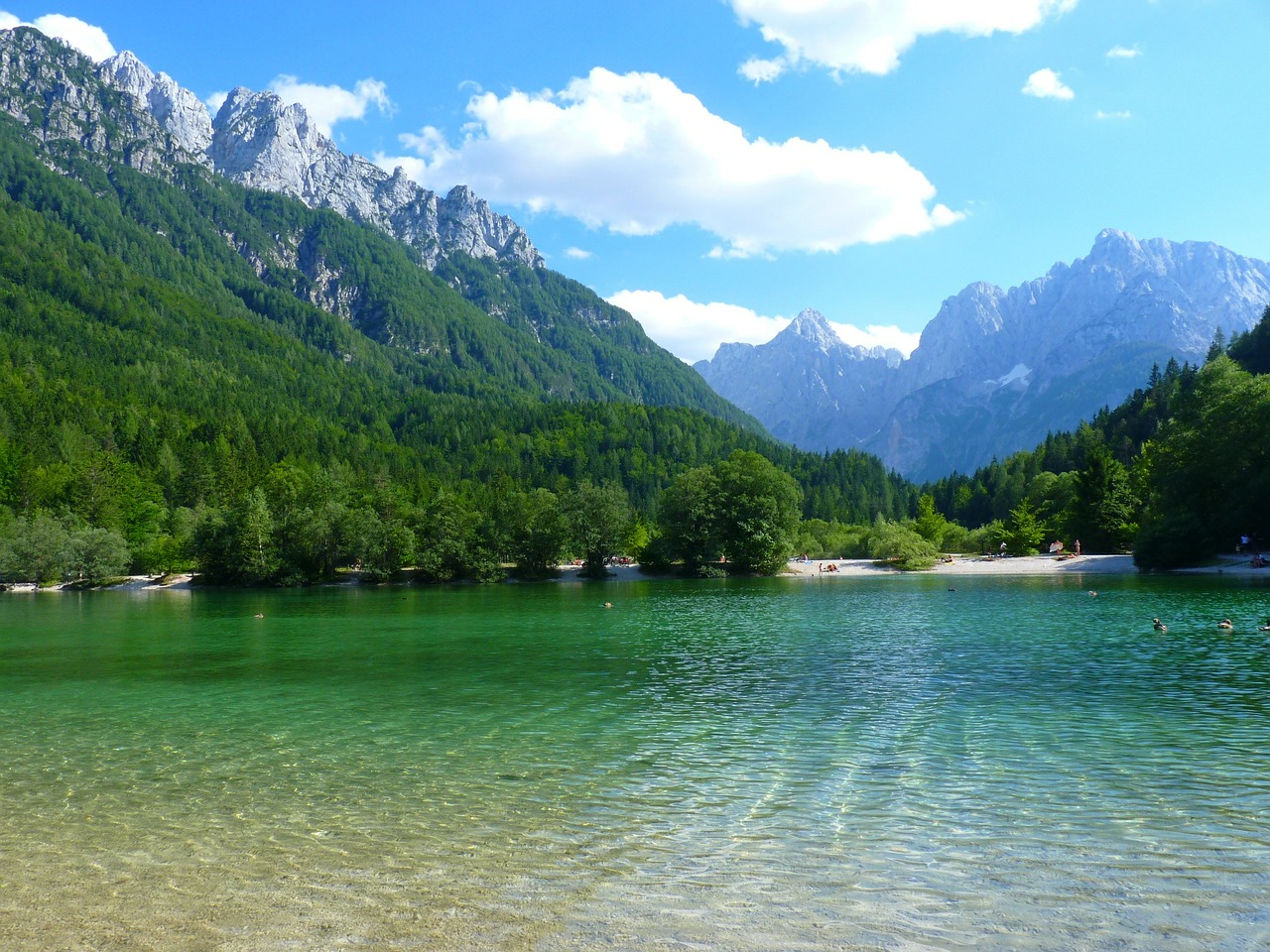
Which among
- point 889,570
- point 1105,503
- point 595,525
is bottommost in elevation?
point 889,570

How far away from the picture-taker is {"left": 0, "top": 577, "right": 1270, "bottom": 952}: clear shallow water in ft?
29.6

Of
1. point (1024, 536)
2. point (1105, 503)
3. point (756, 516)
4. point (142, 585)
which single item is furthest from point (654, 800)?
point (1024, 536)

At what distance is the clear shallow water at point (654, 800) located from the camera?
356 inches

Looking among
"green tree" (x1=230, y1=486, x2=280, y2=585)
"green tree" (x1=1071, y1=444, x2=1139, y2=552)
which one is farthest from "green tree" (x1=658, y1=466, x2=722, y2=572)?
"green tree" (x1=230, y1=486, x2=280, y2=585)

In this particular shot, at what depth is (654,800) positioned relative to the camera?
45.2ft

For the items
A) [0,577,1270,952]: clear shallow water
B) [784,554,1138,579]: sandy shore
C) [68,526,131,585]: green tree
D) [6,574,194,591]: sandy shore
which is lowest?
[784,554,1138,579]: sandy shore

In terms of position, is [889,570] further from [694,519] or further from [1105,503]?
[1105,503]

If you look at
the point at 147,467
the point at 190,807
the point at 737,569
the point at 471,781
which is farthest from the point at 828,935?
the point at 147,467

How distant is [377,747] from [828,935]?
12.5 meters

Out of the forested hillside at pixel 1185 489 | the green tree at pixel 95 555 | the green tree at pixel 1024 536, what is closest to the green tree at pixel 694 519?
the green tree at pixel 1024 536

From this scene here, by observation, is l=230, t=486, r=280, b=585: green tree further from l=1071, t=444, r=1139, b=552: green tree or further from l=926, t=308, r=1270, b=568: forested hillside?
l=1071, t=444, r=1139, b=552: green tree

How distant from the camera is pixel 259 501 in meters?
107

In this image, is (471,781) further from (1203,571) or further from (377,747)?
(1203,571)

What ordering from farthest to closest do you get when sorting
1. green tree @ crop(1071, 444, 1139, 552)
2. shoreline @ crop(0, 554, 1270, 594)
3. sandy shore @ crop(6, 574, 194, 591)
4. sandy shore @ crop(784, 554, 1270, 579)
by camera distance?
1. green tree @ crop(1071, 444, 1139, 552)
2. sandy shore @ crop(6, 574, 194, 591)
3. shoreline @ crop(0, 554, 1270, 594)
4. sandy shore @ crop(784, 554, 1270, 579)
